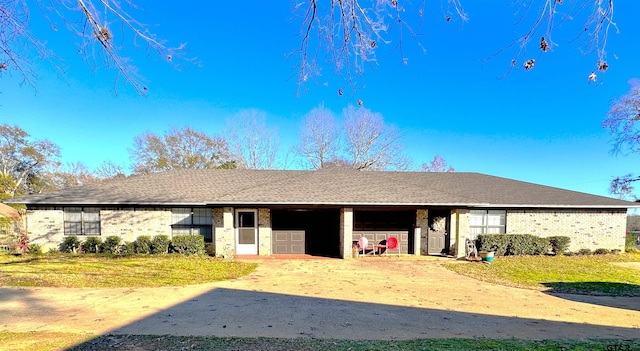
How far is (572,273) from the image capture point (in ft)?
35.1

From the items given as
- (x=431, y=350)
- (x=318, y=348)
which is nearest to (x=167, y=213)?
(x=318, y=348)

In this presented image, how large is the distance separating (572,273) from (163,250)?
16.6 meters

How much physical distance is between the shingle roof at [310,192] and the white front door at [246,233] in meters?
1.10

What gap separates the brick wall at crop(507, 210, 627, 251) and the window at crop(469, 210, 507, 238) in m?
0.33

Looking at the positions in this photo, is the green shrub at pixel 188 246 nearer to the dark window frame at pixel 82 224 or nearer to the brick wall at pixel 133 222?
the brick wall at pixel 133 222

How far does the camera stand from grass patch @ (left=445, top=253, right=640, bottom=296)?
8.81 meters

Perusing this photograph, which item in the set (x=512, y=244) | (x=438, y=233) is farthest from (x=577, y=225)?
(x=438, y=233)

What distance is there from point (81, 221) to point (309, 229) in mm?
10743

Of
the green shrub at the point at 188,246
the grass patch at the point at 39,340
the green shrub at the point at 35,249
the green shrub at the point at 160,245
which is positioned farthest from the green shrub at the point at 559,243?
the green shrub at the point at 35,249

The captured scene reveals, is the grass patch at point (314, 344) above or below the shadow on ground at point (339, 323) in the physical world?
above

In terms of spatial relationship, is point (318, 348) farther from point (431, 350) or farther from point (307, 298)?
point (307, 298)

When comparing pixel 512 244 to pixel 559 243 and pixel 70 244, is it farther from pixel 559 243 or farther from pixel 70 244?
pixel 70 244

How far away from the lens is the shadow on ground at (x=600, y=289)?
292 inches

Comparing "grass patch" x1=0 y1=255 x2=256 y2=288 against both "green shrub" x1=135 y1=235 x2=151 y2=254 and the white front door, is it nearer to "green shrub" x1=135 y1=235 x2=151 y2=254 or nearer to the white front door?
"green shrub" x1=135 y1=235 x2=151 y2=254
